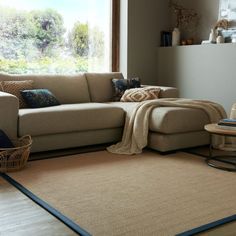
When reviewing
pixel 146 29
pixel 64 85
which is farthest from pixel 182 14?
pixel 64 85

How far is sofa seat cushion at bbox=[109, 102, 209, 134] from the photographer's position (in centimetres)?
345

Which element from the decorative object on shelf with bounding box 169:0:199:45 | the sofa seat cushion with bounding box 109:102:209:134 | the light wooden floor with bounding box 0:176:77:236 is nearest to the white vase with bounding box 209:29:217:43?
the decorative object on shelf with bounding box 169:0:199:45

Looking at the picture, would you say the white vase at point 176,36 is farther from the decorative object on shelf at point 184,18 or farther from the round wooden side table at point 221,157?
the round wooden side table at point 221,157

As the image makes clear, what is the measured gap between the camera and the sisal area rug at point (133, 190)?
2031mm

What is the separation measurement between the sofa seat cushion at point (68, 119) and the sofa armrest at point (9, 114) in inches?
2.1

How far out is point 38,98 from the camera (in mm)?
3697

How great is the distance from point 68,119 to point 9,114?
1.83ft

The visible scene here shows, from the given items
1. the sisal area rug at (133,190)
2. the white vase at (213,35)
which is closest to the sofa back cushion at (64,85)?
the sisal area rug at (133,190)

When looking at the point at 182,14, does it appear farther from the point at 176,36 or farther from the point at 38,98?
the point at 38,98

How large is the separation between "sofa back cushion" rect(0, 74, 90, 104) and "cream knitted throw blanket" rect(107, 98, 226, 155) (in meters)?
0.79

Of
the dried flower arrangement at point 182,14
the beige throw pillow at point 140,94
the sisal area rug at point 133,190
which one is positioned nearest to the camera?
the sisal area rug at point 133,190

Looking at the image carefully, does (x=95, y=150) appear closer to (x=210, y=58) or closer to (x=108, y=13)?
(x=210, y=58)

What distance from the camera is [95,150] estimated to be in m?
3.70

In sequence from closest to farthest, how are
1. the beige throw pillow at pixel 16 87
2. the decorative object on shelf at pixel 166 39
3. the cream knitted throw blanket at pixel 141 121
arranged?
the cream knitted throw blanket at pixel 141 121
the beige throw pillow at pixel 16 87
the decorative object on shelf at pixel 166 39
